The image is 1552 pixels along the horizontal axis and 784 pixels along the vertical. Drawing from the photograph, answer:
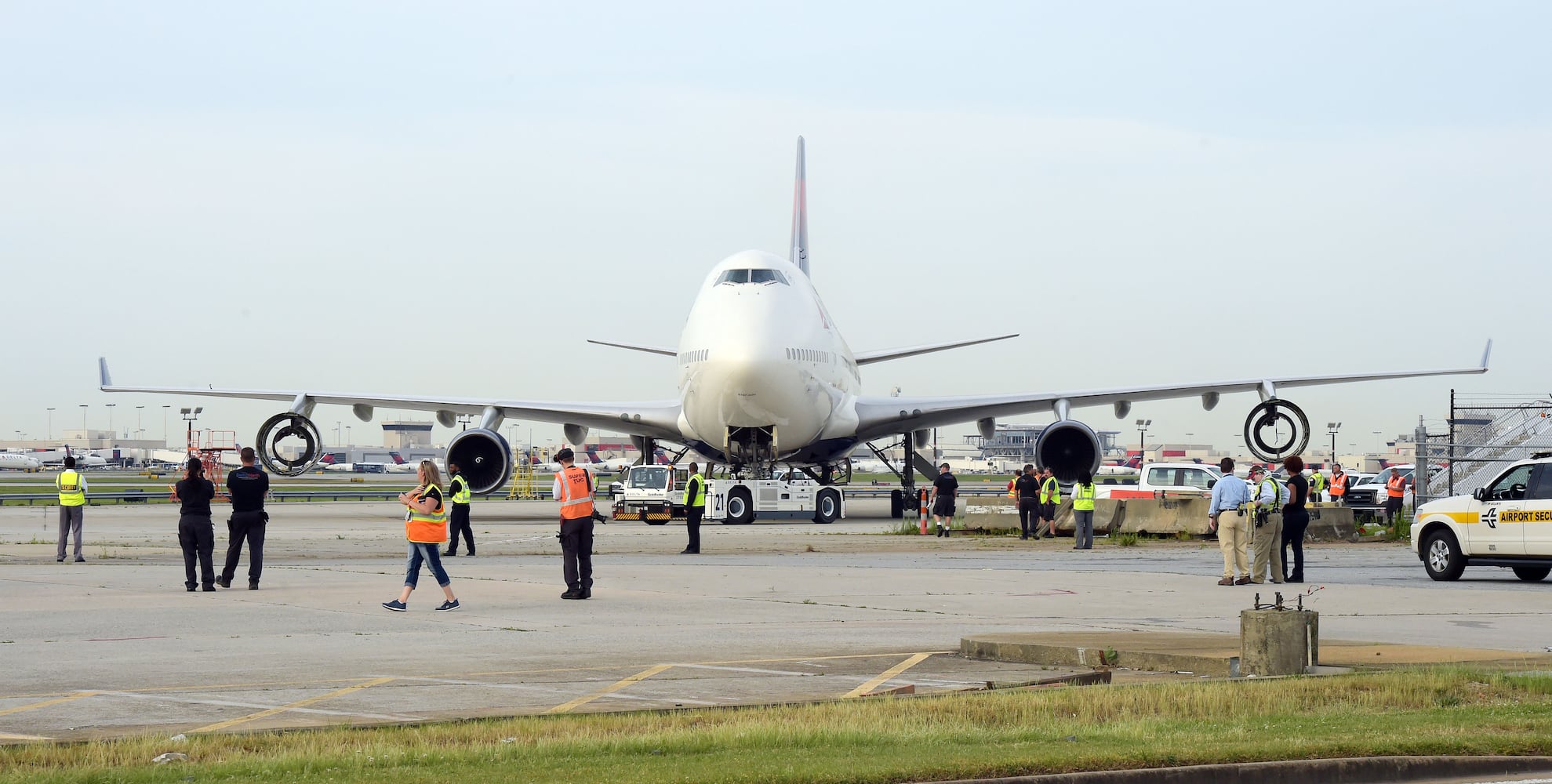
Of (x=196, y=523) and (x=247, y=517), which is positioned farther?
(x=247, y=517)

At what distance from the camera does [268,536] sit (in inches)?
1200

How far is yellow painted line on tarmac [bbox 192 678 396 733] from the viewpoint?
814 cm

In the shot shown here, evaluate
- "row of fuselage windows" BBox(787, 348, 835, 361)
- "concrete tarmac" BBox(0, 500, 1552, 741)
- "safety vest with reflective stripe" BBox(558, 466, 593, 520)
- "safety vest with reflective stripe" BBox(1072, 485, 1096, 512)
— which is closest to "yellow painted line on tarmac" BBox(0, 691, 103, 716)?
"concrete tarmac" BBox(0, 500, 1552, 741)

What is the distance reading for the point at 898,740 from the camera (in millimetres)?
7688

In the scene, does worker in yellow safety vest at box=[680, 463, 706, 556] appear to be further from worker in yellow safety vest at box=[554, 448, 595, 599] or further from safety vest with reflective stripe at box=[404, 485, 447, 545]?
safety vest with reflective stripe at box=[404, 485, 447, 545]

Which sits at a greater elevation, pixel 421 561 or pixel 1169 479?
pixel 1169 479

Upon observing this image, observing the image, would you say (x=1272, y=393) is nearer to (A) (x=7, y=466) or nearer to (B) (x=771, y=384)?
(B) (x=771, y=384)

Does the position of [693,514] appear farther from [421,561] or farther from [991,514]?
[991,514]

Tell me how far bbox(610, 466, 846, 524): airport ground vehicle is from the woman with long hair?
18.3 m

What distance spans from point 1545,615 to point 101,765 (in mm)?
12980

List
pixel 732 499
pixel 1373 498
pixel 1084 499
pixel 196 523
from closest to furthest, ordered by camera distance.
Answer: pixel 196 523, pixel 1084 499, pixel 732 499, pixel 1373 498

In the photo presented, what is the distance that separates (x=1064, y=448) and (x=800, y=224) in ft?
66.1

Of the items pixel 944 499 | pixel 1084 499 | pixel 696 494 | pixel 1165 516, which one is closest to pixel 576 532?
pixel 696 494

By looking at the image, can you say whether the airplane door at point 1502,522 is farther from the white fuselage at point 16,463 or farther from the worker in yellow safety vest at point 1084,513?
the white fuselage at point 16,463
